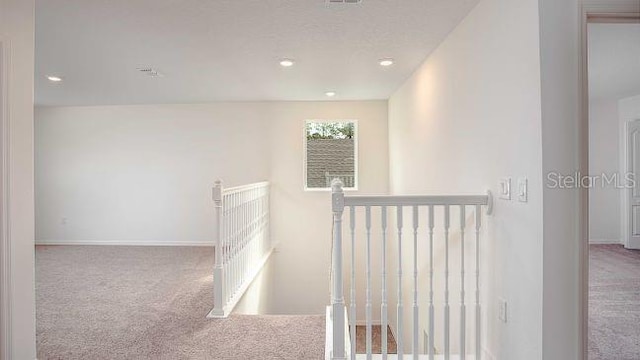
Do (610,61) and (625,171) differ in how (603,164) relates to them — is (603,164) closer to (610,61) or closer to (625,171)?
(625,171)

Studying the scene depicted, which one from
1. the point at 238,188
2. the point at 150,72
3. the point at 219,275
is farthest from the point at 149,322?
the point at 150,72

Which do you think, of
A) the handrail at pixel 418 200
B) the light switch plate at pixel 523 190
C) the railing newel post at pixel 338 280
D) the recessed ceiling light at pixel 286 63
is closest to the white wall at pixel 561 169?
the light switch plate at pixel 523 190

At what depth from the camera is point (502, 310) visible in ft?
6.83

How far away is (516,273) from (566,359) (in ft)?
1.41

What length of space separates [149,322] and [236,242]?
1070mm

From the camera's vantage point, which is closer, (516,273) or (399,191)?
(516,273)

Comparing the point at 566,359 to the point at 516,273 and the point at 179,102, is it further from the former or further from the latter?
the point at 179,102

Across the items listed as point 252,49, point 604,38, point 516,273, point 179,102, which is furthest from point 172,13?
point 179,102

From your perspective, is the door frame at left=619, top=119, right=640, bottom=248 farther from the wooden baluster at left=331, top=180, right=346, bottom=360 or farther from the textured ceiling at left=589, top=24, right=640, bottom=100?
the wooden baluster at left=331, top=180, right=346, bottom=360

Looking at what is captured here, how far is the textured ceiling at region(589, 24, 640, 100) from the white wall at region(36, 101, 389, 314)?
4150mm

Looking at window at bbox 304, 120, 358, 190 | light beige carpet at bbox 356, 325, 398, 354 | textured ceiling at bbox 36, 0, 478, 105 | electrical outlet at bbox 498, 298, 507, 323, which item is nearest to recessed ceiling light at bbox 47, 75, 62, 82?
textured ceiling at bbox 36, 0, 478, 105

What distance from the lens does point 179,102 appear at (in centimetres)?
581

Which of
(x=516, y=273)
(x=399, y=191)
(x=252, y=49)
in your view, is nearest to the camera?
(x=516, y=273)

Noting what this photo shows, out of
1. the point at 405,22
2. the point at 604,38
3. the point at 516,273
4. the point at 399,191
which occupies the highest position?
the point at 405,22
